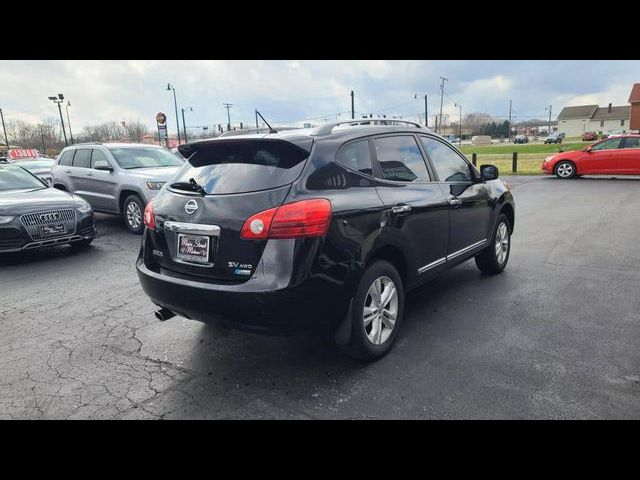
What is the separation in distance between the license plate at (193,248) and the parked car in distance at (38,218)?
4709mm

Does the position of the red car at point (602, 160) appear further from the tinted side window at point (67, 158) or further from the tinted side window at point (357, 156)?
the tinted side window at point (357, 156)

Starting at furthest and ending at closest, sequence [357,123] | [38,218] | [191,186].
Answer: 1. [38,218]
2. [357,123]
3. [191,186]

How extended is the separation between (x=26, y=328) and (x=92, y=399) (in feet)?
6.03

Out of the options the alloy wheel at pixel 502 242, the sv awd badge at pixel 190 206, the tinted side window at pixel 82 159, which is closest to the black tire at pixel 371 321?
the sv awd badge at pixel 190 206

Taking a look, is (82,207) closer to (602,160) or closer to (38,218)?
(38,218)

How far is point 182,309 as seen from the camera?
325 cm

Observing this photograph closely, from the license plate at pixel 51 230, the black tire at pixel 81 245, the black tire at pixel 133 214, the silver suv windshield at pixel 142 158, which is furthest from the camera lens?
the silver suv windshield at pixel 142 158

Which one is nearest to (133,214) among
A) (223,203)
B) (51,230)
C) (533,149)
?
(51,230)

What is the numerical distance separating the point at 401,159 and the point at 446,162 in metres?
0.90

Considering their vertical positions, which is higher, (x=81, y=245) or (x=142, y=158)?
(x=142, y=158)

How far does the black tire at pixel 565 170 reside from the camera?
56.3 feet

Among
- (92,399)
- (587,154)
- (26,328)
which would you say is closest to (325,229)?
(92,399)

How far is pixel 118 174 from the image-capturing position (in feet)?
30.2
